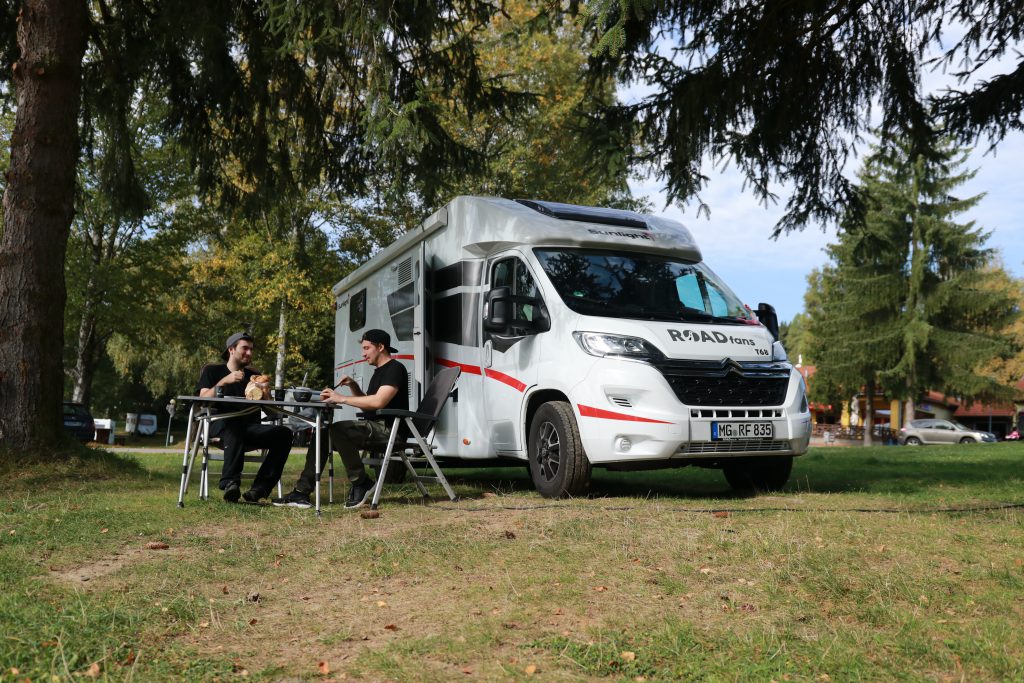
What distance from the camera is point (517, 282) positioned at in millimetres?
8617

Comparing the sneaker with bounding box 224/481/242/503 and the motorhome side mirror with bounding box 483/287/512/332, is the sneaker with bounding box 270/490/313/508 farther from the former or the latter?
the motorhome side mirror with bounding box 483/287/512/332

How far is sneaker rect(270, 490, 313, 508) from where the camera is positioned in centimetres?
744

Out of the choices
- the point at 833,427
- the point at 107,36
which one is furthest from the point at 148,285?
the point at 833,427

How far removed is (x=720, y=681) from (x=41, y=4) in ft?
31.0

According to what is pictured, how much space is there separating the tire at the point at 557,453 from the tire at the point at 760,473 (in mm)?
1621

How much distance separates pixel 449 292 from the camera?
9.67 meters

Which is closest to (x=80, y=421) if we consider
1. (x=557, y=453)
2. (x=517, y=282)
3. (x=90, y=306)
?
(x=90, y=306)

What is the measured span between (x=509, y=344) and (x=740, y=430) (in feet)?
7.24

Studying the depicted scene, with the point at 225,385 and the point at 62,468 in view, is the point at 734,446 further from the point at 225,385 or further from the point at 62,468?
the point at 62,468

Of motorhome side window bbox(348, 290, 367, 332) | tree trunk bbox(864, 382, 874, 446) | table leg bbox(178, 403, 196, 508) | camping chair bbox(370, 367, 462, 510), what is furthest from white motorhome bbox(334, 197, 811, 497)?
tree trunk bbox(864, 382, 874, 446)

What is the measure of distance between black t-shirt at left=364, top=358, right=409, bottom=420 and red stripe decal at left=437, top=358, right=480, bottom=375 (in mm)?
1215

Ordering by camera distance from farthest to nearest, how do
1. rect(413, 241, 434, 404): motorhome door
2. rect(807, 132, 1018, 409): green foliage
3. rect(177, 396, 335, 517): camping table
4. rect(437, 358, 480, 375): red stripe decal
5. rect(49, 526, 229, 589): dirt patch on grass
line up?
rect(807, 132, 1018, 409): green foliage < rect(413, 241, 434, 404): motorhome door < rect(437, 358, 480, 375): red stripe decal < rect(177, 396, 335, 517): camping table < rect(49, 526, 229, 589): dirt patch on grass

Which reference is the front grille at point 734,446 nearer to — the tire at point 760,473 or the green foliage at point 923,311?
the tire at point 760,473

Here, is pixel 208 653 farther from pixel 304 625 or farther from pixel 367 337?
pixel 367 337
